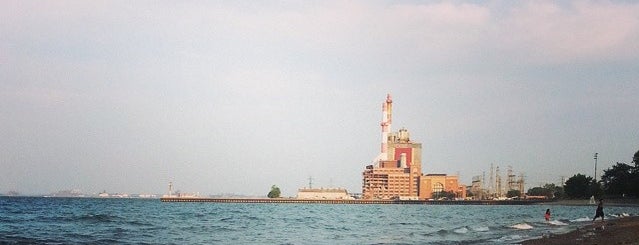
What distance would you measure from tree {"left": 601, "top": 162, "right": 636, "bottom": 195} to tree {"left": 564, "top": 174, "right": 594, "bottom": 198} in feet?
24.5

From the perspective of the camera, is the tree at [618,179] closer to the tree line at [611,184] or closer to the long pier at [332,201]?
the tree line at [611,184]

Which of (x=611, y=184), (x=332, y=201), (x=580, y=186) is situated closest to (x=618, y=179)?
(x=611, y=184)

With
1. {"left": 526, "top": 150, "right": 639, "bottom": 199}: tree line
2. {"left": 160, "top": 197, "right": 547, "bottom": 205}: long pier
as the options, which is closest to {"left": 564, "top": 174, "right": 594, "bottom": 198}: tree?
{"left": 526, "top": 150, "right": 639, "bottom": 199}: tree line

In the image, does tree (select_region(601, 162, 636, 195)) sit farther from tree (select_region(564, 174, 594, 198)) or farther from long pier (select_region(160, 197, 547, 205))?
long pier (select_region(160, 197, 547, 205))

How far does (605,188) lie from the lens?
145 m

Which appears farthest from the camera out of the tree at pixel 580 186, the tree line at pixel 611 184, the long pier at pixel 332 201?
the long pier at pixel 332 201

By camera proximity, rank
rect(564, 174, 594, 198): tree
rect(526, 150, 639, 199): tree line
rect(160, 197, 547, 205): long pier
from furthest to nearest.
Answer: rect(160, 197, 547, 205): long pier < rect(564, 174, 594, 198): tree < rect(526, 150, 639, 199): tree line

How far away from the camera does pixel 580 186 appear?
154 m

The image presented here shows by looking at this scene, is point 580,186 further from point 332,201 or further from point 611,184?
point 332,201

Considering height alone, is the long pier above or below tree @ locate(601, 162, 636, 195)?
below

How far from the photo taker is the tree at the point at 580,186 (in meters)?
153

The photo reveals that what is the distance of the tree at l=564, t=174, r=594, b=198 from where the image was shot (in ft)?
501

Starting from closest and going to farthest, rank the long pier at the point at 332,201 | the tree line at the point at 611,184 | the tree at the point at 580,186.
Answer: the tree line at the point at 611,184, the tree at the point at 580,186, the long pier at the point at 332,201

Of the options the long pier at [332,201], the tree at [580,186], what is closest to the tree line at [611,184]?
the tree at [580,186]
